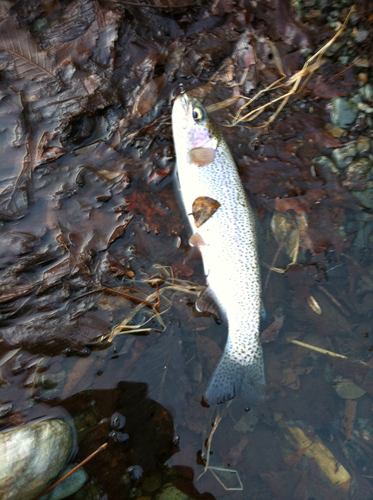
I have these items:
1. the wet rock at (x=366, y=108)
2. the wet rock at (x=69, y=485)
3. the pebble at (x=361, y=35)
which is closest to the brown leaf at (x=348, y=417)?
the wet rock at (x=69, y=485)

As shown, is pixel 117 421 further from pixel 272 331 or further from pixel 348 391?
pixel 348 391

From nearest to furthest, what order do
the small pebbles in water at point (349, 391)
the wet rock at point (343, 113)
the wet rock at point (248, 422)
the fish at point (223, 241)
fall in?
the fish at point (223, 241), the wet rock at point (248, 422), the small pebbles in water at point (349, 391), the wet rock at point (343, 113)

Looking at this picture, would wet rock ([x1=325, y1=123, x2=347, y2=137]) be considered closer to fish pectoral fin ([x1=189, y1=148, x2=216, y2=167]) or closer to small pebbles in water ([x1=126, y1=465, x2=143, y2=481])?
fish pectoral fin ([x1=189, y1=148, x2=216, y2=167])

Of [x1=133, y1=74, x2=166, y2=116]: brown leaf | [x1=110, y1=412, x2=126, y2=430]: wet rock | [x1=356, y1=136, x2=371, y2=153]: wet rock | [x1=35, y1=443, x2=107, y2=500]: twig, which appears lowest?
[x1=35, y1=443, x2=107, y2=500]: twig

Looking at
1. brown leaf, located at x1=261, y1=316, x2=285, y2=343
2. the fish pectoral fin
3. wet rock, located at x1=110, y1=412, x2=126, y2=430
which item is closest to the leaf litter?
brown leaf, located at x1=261, y1=316, x2=285, y2=343

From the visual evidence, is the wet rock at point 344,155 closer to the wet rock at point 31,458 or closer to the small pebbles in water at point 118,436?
the small pebbles in water at point 118,436

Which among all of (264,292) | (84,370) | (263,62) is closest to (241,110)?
(263,62)
